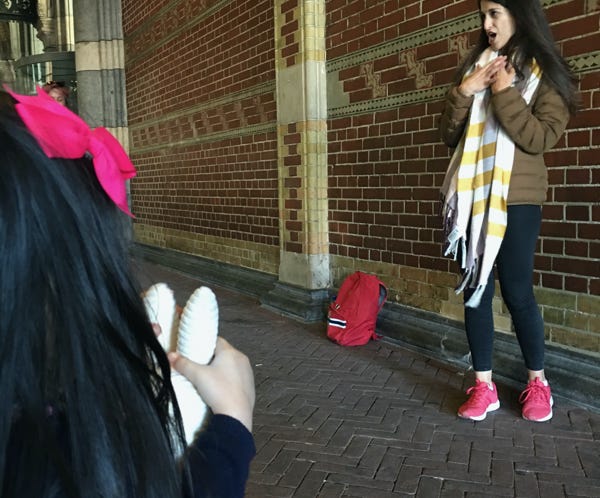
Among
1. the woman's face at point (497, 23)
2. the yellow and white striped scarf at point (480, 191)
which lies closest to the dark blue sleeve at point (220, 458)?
the yellow and white striped scarf at point (480, 191)

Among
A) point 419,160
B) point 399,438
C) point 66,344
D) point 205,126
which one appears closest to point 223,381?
point 66,344

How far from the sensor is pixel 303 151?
5.64 meters

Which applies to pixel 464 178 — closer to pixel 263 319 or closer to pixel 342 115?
pixel 342 115

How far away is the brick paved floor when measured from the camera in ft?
8.54

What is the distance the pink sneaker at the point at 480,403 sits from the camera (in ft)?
10.6

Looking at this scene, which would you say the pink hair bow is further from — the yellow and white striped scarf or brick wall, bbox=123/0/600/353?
brick wall, bbox=123/0/600/353

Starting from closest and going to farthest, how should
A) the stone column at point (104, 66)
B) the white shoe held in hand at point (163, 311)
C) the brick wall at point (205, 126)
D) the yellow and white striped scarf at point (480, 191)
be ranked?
the white shoe held in hand at point (163, 311), the yellow and white striped scarf at point (480, 191), the brick wall at point (205, 126), the stone column at point (104, 66)

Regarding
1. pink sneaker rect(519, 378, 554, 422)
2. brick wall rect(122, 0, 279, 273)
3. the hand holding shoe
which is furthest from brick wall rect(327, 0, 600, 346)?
the hand holding shoe

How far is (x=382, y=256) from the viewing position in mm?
4984

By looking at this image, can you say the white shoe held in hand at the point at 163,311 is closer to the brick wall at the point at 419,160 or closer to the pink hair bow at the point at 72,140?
the pink hair bow at the point at 72,140

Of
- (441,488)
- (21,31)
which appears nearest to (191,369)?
(441,488)

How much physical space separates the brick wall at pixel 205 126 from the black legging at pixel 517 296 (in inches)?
139

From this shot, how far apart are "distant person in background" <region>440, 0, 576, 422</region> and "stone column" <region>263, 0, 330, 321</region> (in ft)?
8.03

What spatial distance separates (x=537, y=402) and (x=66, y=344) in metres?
2.98
